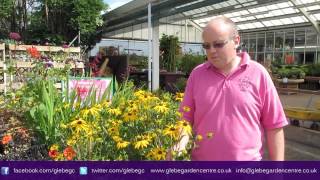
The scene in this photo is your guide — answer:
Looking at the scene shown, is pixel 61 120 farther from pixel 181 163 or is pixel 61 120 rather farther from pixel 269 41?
pixel 269 41

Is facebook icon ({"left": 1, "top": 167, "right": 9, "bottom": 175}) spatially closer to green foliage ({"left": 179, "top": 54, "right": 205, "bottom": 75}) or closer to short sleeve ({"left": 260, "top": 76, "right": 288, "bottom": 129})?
short sleeve ({"left": 260, "top": 76, "right": 288, "bottom": 129})

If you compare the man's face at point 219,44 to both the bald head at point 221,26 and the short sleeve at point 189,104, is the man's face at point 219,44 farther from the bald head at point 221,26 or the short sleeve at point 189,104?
the short sleeve at point 189,104

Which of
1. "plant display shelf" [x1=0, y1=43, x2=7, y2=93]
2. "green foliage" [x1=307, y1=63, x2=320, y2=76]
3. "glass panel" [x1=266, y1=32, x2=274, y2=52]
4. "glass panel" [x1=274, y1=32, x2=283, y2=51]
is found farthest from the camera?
"glass panel" [x1=266, y1=32, x2=274, y2=52]

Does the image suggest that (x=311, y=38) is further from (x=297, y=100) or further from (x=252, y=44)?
(x=297, y=100)

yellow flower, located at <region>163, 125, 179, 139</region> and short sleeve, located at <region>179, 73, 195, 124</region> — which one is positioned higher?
short sleeve, located at <region>179, 73, 195, 124</region>

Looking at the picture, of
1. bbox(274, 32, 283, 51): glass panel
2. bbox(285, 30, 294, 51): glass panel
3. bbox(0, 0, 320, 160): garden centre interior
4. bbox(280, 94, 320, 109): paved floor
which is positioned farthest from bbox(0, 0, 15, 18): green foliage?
bbox(274, 32, 283, 51): glass panel

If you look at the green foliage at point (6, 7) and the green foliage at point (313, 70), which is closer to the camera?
the green foliage at point (6, 7)

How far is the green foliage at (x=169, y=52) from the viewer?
52.1 feet

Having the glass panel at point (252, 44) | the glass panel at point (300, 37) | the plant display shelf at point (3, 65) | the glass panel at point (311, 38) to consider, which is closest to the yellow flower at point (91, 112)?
the plant display shelf at point (3, 65)

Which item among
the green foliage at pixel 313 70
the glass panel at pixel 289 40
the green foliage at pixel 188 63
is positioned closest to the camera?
the green foliage at pixel 188 63

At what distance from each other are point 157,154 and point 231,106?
15.9 inches

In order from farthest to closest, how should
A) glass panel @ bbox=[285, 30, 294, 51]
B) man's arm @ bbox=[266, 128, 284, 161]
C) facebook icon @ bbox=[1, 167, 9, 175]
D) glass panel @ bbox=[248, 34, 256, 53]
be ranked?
glass panel @ bbox=[248, 34, 256, 53] < glass panel @ bbox=[285, 30, 294, 51] < man's arm @ bbox=[266, 128, 284, 161] < facebook icon @ bbox=[1, 167, 9, 175]

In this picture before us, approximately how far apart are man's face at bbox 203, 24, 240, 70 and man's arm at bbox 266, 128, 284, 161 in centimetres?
36

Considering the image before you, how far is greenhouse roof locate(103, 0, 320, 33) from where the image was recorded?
13.1m
